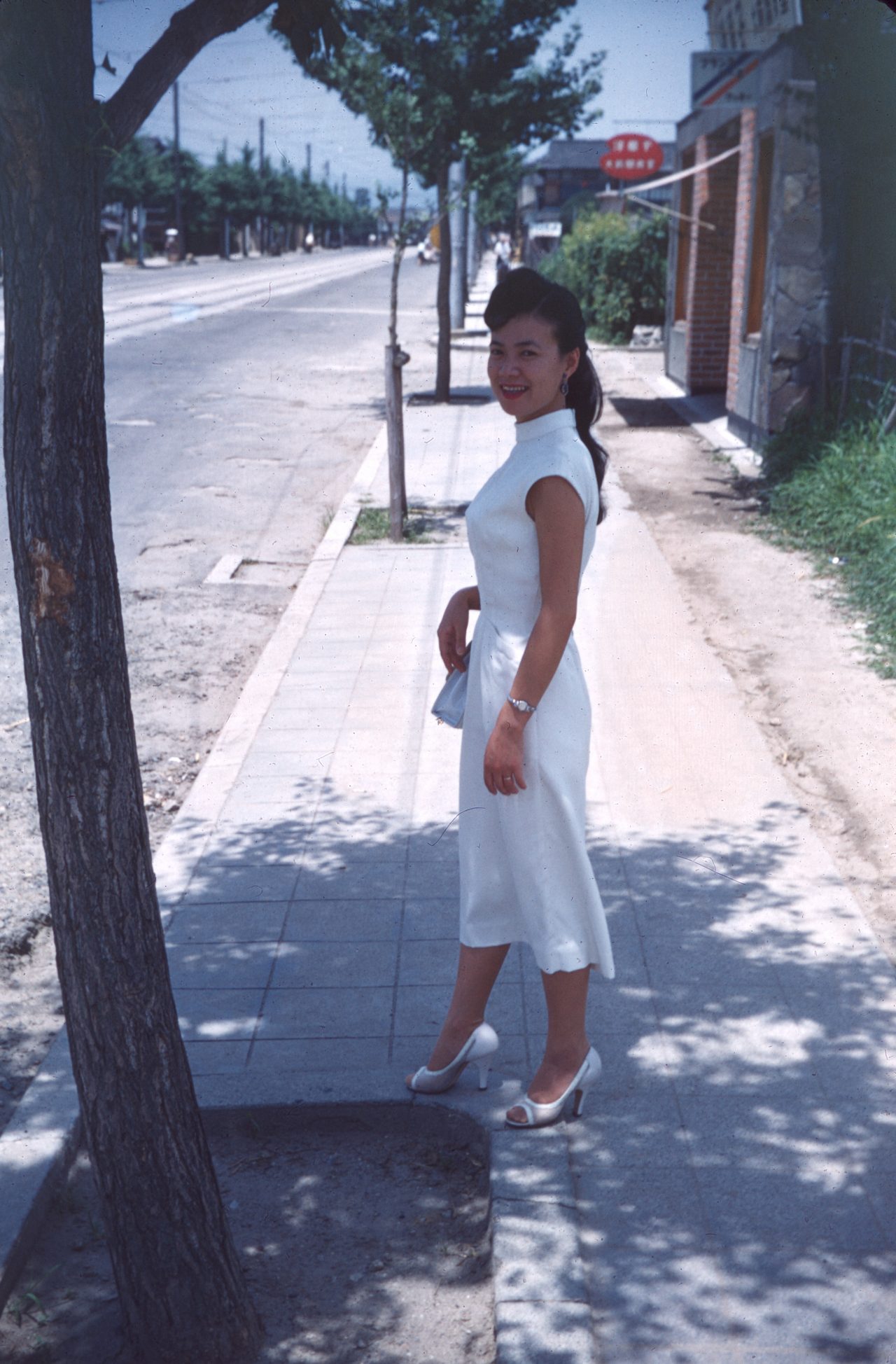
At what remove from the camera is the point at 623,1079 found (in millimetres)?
3424

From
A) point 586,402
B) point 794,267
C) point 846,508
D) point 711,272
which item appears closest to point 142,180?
point 711,272

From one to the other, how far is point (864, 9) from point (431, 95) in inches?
241

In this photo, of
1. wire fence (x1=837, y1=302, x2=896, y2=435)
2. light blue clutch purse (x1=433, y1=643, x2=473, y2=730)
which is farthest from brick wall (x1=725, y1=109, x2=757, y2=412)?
light blue clutch purse (x1=433, y1=643, x2=473, y2=730)

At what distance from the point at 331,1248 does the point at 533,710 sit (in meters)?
1.29

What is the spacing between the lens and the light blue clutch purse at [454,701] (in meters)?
3.24

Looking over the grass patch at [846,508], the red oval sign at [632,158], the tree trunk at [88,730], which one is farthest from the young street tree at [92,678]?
the red oval sign at [632,158]

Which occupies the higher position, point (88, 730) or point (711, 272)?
point (711, 272)

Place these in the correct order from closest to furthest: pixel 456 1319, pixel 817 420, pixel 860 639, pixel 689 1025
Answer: pixel 456 1319 < pixel 689 1025 < pixel 860 639 < pixel 817 420

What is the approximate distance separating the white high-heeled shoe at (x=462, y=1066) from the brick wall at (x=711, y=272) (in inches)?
608

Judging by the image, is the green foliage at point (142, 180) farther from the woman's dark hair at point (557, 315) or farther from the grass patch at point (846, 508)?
the woman's dark hair at point (557, 315)

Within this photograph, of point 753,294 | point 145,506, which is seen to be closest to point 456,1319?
point 145,506

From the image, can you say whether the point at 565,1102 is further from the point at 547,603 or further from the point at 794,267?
the point at 794,267

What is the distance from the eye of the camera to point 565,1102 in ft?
10.6

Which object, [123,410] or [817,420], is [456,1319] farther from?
[123,410]
